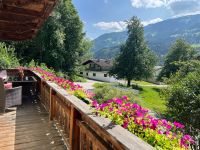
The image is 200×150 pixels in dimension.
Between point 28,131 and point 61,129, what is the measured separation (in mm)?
698

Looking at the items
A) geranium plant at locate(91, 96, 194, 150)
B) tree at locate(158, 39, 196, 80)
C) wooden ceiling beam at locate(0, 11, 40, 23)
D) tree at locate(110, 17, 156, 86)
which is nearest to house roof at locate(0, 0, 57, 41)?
wooden ceiling beam at locate(0, 11, 40, 23)

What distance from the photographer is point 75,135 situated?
2.95m

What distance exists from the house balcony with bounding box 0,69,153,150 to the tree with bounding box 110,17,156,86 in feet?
98.9

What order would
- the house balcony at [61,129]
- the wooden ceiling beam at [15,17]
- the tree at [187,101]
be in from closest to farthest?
the house balcony at [61,129]
the wooden ceiling beam at [15,17]
the tree at [187,101]

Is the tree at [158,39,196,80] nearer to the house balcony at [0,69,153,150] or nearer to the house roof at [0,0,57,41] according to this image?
the house balcony at [0,69,153,150]

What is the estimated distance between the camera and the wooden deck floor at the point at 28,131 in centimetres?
353

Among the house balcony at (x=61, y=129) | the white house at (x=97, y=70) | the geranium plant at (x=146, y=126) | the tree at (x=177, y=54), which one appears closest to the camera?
the geranium plant at (x=146, y=126)

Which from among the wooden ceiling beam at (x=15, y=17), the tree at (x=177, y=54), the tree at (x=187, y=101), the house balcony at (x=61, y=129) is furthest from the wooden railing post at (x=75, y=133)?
the tree at (x=177, y=54)

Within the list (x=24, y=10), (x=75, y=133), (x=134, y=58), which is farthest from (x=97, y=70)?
(x=75, y=133)

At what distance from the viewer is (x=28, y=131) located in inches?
163

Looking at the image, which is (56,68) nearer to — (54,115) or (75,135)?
(54,115)

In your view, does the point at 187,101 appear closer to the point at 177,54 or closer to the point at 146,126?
the point at 146,126

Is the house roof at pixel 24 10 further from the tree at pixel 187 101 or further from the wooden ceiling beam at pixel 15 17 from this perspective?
the tree at pixel 187 101

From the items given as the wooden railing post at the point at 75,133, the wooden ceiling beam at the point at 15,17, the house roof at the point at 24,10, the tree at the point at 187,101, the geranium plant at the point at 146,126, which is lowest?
the tree at the point at 187,101
